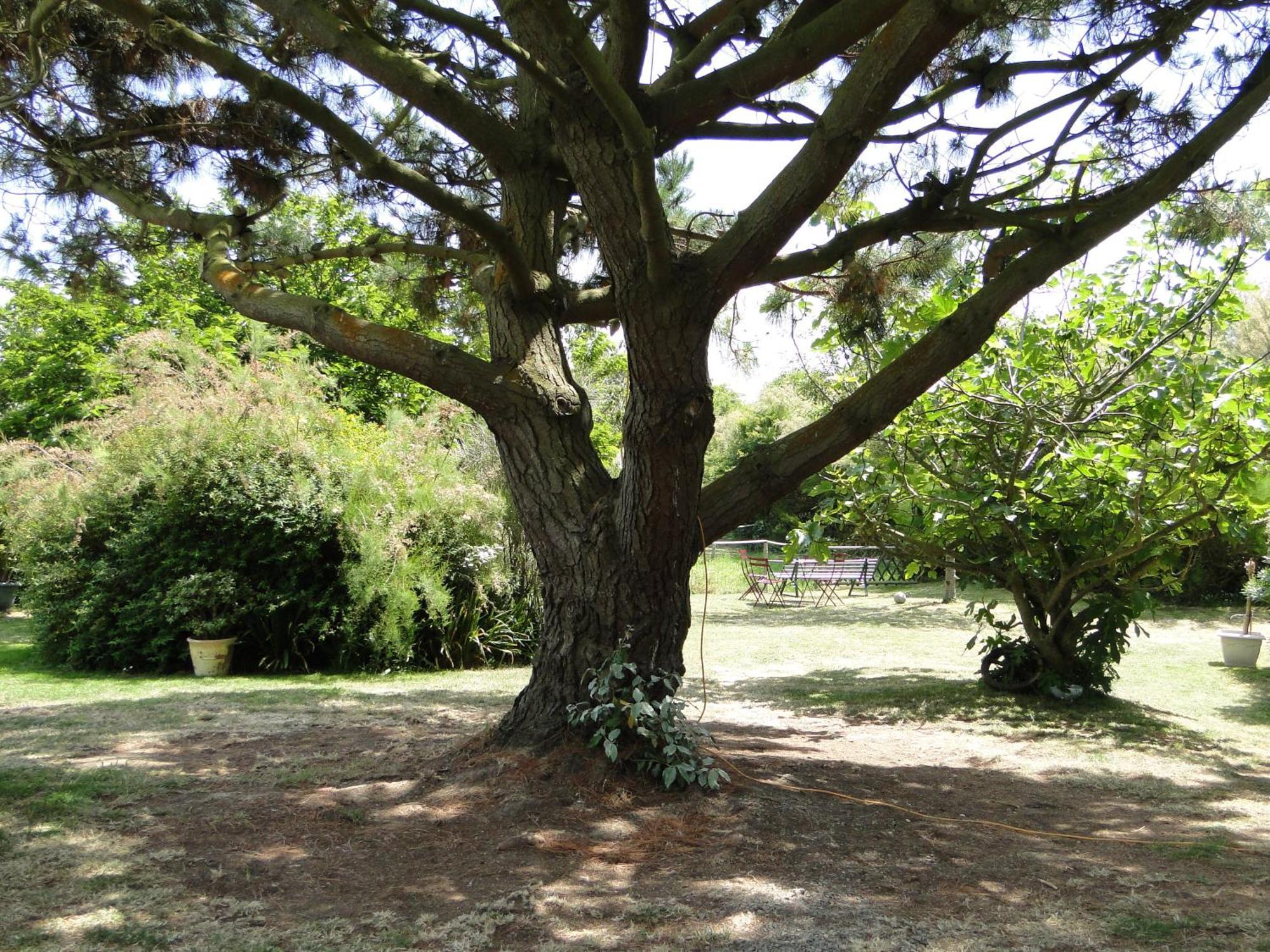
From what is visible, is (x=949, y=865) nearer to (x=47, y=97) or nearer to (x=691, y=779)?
(x=691, y=779)

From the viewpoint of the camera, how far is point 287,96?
13.1ft

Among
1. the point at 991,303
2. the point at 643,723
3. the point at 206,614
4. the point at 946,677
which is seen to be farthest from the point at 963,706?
the point at 206,614

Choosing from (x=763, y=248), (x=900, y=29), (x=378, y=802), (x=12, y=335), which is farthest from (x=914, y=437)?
(x=12, y=335)

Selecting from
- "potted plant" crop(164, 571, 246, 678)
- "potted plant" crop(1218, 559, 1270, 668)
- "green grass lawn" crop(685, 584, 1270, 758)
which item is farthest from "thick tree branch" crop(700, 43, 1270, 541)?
"potted plant" crop(1218, 559, 1270, 668)

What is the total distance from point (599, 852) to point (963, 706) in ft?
15.2

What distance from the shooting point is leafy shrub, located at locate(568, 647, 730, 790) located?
4141mm

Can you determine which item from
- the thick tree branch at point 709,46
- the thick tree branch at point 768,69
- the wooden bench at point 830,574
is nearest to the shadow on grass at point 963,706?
the thick tree branch at point 768,69

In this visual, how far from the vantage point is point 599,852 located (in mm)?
3588

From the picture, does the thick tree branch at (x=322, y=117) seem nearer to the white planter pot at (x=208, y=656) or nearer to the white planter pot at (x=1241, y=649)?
the white planter pot at (x=208, y=656)

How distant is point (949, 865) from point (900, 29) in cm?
312

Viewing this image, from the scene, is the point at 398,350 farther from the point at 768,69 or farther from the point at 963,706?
the point at 963,706

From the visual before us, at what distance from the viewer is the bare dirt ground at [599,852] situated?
115 inches

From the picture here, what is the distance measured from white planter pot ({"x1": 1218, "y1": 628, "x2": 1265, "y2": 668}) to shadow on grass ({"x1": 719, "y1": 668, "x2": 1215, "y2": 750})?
327 centimetres

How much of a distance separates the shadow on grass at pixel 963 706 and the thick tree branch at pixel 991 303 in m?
3.28
